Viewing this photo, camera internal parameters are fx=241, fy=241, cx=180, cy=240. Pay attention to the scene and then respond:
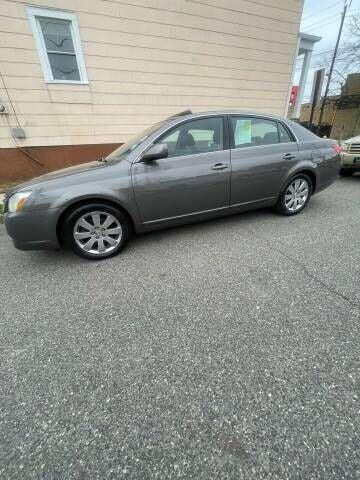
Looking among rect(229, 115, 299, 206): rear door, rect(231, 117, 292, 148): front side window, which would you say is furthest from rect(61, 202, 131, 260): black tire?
rect(231, 117, 292, 148): front side window

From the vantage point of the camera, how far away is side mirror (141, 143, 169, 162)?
271cm

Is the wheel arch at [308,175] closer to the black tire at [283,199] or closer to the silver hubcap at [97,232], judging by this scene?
the black tire at [283,199]

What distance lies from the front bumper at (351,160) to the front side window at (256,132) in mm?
3189

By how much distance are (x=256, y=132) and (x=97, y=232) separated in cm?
255

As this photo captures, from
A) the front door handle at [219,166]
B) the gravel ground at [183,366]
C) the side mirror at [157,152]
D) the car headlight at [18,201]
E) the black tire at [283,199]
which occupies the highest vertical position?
the side mirror at [157,152]

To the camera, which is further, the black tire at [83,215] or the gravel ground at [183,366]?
the black tire at [83,215]

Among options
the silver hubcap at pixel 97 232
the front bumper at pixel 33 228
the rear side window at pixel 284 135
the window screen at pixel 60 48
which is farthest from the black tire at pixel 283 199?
the window screen at pixel 60 48

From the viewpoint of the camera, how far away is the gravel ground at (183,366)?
1170 mm

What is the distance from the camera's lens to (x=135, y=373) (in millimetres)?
1577

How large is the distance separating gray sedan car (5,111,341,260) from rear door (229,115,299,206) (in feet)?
0.05

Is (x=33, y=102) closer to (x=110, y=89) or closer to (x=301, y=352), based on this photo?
(x=110, y=89)

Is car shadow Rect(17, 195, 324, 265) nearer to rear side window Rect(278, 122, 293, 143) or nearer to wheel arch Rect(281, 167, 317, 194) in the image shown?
wheel arch Rect(281, 167, 317, 194)

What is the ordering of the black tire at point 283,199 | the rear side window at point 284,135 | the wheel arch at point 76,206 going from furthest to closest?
the black tire at point 283,199 < the rear side window at point 284,135 < the wheel arch at point 76,206

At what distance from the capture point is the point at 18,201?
102 inches
